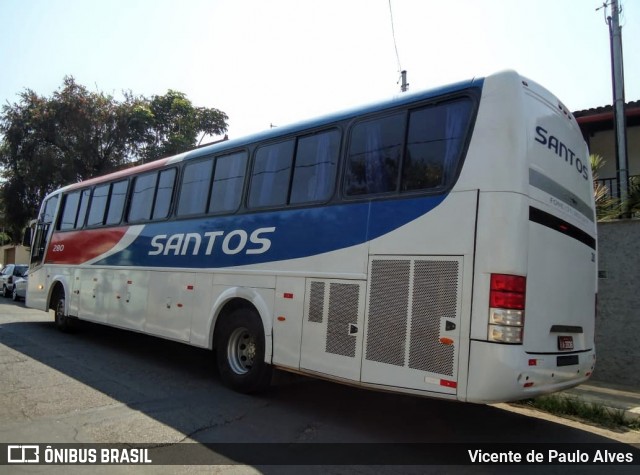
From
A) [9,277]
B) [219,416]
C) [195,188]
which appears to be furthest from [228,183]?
[9,277]

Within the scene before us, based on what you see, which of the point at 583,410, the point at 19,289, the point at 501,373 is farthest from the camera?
the point at 19,289

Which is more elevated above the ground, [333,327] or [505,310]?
[505,310]

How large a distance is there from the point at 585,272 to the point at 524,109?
78.3 inches

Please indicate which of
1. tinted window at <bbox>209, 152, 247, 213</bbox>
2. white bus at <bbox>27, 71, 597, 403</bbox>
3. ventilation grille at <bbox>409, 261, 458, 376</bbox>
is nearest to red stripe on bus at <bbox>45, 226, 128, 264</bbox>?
tinted window at <bbox>209, 152, 247, 213</bbox>

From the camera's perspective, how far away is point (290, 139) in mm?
6715

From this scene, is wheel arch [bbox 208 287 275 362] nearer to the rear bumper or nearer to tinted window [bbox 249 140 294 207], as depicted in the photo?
tinted window [bbox 249 140 294 207]

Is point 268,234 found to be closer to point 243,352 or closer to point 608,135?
point 243,352

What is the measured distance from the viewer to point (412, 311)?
488 cm

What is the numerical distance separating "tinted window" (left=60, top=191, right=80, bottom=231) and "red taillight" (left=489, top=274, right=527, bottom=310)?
422 inches

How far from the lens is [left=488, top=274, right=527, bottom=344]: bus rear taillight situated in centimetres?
438

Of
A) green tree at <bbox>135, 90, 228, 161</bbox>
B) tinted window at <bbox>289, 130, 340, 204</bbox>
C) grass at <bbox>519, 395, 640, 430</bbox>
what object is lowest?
grass at <bbox>519, 395, 640, 430</bbox>

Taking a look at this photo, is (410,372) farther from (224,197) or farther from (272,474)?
(224,197)

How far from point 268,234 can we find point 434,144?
2.58 meters

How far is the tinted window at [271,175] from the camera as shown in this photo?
6664 mm
